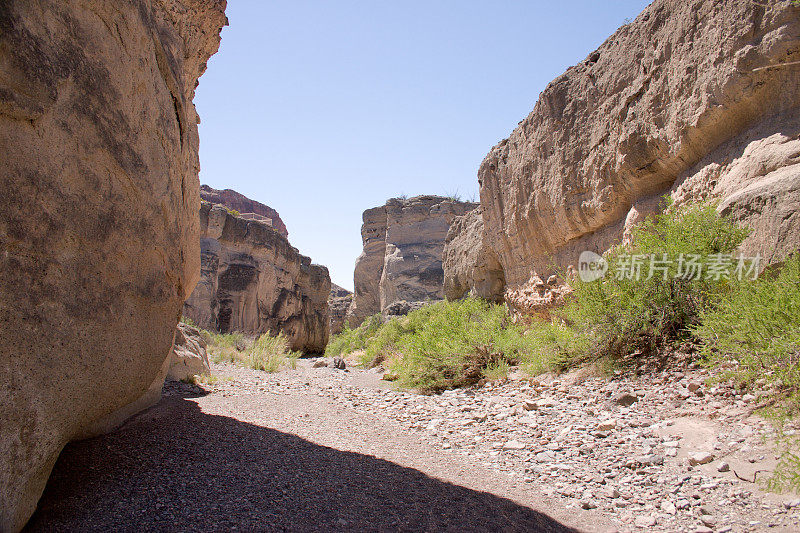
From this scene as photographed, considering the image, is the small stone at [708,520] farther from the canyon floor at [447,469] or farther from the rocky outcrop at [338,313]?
the rocky outcrop at [338,313]

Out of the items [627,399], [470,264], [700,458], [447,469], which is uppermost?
[470,264]

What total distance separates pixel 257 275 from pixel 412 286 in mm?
8625

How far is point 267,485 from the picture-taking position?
2.54 m

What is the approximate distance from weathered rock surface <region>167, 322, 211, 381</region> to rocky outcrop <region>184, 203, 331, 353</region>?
777 centimetres

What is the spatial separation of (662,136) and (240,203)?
58673 mm

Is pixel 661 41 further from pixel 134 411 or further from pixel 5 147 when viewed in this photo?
pixel 134 411

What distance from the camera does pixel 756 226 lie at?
423 centimetres


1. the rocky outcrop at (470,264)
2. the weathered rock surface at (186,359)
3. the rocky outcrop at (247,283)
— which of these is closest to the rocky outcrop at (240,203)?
the rocky outcrop at (247,283)

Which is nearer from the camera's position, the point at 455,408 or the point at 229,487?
the point at 229,487

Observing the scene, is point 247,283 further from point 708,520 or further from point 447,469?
point 708,520

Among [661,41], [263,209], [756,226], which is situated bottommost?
[756,226]

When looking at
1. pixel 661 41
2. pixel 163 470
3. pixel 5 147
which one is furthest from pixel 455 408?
pixel 661 41

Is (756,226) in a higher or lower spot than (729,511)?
higher

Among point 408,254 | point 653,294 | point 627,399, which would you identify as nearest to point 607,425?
point 627,399
